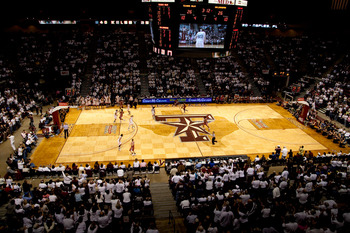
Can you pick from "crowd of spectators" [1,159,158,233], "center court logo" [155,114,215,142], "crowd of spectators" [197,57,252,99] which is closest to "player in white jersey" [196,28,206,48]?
"center court logo" [155,114,215,142]

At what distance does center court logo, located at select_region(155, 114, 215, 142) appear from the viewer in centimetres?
2572

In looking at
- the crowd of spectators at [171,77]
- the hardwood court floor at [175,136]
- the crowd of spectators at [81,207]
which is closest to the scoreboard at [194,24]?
the hardwood court floor at [175,136]

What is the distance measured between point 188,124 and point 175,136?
350 centimetres

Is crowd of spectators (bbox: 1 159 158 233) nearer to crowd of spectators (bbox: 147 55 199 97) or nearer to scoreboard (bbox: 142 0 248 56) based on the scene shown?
scoreboard (bbox: 142 0 248 56)

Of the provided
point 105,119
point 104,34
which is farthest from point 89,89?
point 104,34

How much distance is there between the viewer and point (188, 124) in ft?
94.3

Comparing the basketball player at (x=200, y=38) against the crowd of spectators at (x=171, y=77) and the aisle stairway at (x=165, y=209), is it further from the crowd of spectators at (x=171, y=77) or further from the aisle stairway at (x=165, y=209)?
the crowd of spectators at (x=171, y=77)

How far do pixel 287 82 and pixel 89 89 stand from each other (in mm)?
32580

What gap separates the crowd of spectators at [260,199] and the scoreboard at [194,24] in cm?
1078

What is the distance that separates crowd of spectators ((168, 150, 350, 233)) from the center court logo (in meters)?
5.92

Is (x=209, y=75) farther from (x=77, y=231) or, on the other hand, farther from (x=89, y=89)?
(x=77, y=231)

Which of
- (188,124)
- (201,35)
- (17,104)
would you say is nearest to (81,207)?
(201,35)

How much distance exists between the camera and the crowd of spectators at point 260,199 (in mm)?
10992

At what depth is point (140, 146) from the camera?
23.5m
